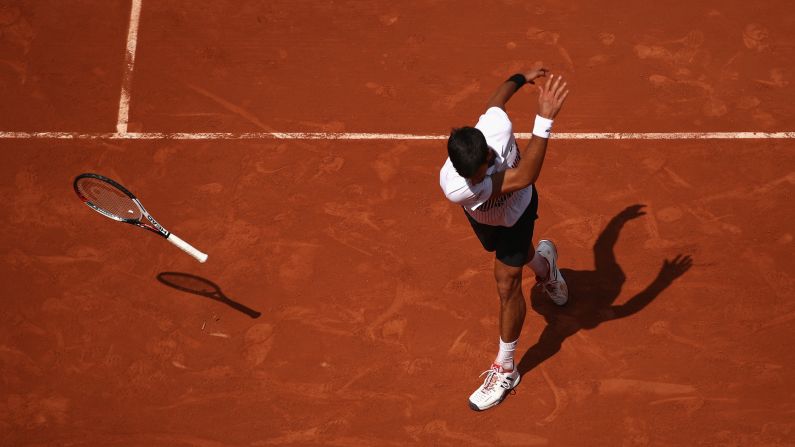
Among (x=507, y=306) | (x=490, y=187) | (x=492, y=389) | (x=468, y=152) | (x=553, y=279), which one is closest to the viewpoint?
(x=468, y=152)

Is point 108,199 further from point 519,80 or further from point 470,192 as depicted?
point 519,80

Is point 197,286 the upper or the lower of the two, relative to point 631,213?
upper

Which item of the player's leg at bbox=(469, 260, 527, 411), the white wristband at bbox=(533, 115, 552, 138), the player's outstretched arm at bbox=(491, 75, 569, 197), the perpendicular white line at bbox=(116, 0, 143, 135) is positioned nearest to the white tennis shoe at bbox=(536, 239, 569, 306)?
the player's leg at bbox=(469, 260, 527, 411)

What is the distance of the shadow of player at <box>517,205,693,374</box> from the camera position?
7000 millimetres

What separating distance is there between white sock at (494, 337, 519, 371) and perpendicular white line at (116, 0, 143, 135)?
437 centimetres

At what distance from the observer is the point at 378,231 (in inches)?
301

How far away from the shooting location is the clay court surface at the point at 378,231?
6.70 meters

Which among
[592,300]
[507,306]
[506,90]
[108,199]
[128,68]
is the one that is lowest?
[592,300]

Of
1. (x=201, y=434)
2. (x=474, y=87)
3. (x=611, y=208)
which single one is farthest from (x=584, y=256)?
(x=201, y=434)

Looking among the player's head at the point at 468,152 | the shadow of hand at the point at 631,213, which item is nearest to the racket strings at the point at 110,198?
the player's head at the point at 468,152

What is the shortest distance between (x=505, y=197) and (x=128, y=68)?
496cm

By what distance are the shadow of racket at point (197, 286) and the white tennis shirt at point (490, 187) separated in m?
2.38

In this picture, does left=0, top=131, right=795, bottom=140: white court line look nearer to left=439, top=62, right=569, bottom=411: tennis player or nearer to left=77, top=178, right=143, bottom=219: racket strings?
left=77, top=178, right=143, bottom=219: racket strings

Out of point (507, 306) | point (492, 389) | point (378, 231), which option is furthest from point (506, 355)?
point (378, 231)
